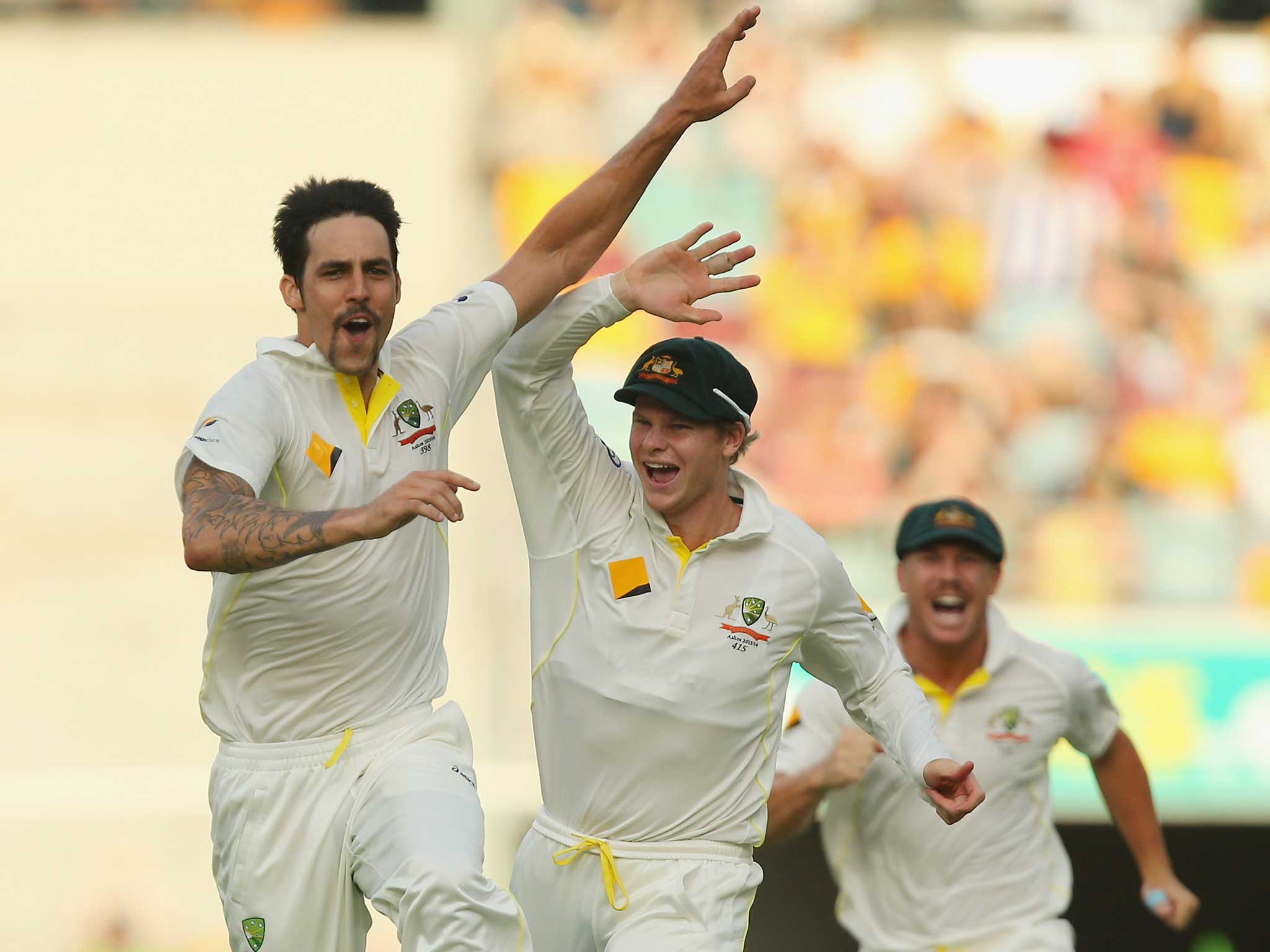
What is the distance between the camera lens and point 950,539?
570 cm

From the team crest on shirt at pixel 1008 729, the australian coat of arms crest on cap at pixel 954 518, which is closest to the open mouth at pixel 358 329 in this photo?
the australian coat of arms crest on cap at pixel 954 518

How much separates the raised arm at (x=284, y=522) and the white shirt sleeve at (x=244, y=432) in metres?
0.10

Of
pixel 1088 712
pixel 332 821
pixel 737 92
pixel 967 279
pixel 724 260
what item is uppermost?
pixel 967 279

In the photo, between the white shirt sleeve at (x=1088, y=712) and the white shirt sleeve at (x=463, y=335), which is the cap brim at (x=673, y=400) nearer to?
the white shirt sleeve at (x=463, y=335)

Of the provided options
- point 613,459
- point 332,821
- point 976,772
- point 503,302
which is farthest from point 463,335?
point 976,772

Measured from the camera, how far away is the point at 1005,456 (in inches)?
464

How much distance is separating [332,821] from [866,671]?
4.94 feet

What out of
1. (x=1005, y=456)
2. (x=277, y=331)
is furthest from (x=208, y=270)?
(x=1005, y=456)

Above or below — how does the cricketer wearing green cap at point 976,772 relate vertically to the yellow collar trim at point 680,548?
below

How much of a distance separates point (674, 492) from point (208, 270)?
954cm

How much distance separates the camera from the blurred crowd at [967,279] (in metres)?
11.7

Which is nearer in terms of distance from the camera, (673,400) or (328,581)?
(328,581)

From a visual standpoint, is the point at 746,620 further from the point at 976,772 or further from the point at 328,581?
the point at 976,772

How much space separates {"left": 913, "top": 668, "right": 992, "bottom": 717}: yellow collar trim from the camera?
577cm
